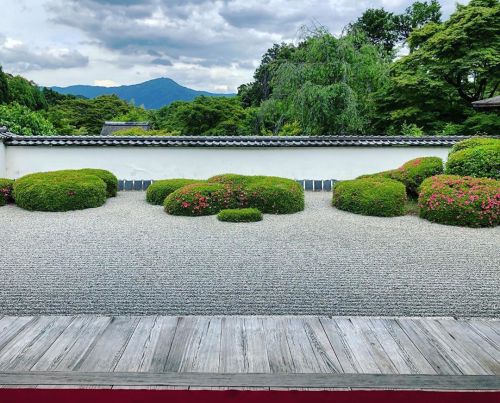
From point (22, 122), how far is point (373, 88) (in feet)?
39.4

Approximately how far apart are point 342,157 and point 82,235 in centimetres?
728

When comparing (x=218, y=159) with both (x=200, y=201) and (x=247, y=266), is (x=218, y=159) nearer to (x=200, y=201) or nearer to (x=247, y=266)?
(x=200, y=201)

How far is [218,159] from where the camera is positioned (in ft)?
36.1

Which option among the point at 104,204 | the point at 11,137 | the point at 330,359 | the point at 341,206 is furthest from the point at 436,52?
the point at 330,359

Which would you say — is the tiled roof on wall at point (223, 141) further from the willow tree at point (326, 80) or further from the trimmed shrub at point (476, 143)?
the trimmed shrub at point (476, 143)

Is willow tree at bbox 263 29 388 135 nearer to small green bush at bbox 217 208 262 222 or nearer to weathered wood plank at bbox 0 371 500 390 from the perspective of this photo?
small green bush at bbox 217 208 262 222

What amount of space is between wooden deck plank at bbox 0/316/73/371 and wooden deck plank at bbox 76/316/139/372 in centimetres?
29

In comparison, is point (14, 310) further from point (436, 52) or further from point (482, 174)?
point (436, 52)

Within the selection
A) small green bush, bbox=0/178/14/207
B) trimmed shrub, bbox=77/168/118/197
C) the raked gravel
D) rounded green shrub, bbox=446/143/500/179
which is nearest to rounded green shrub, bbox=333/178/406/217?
the raked gravel

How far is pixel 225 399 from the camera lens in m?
1.93

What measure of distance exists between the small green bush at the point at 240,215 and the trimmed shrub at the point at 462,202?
2894mm

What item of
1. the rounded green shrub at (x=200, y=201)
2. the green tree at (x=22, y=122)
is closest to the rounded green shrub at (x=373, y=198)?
the rounded green shrub at (x=200, y=201)

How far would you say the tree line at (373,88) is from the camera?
457 inches

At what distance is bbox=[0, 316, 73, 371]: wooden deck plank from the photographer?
224 cm
